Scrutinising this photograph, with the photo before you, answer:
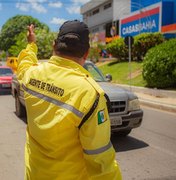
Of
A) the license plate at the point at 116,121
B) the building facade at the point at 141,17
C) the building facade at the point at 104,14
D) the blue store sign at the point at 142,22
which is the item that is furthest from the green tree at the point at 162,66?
the building facade at the point at 104,14

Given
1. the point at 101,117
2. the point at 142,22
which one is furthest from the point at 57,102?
the point at 142,22

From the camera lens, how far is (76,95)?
1.90 metres

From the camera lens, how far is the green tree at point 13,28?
285ft

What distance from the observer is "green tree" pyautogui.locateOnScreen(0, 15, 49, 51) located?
8687 cm

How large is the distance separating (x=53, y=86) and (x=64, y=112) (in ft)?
0.62

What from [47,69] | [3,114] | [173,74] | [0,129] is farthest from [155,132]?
[173,74]

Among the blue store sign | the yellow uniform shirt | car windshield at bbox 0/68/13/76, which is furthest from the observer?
the blue store sign

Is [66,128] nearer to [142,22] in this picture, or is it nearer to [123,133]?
[123,133]

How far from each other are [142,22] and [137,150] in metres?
28.2

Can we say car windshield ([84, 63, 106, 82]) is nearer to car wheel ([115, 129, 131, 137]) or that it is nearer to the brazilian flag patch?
car wheel ([115, 129, 131, 137])

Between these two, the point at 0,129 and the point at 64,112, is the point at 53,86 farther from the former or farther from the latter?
the point at 0,129

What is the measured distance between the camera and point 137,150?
6.61 metres

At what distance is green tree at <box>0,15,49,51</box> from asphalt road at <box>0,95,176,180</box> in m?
79.4

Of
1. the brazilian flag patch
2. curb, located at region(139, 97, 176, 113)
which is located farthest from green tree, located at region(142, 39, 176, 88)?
the brazilian flag patch
